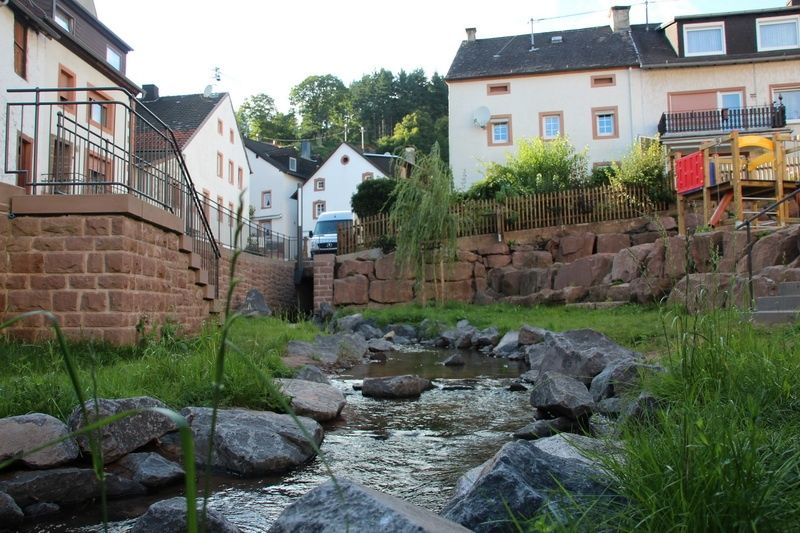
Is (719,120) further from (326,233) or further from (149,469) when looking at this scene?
(149,469)

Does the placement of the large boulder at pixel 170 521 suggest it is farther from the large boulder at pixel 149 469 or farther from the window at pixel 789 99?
the window at pixel 789 99

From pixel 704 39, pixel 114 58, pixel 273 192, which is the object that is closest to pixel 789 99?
pixel 704 39

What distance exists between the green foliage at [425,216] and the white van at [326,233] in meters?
7.36

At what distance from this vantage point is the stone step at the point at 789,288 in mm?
10066

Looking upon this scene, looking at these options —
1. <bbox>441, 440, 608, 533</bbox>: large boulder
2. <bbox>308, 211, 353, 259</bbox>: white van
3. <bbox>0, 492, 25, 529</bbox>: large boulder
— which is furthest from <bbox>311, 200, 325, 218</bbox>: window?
<bbox>441, 440, 608, 533</bbox>: large boulder

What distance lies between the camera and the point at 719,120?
3089cm

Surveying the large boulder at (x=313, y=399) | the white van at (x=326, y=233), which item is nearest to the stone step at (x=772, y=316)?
the large boulder at (x=313, y=399)

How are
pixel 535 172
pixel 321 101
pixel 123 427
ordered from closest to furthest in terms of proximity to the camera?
1. pixel 123 427
2. pixel 535 172
3. pixel 321 101

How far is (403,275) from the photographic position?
22.5 metres

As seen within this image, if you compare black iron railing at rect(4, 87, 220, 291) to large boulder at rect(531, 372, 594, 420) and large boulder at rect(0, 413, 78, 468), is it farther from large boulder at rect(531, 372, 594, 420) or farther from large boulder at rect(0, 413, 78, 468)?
large boulder at rect(531, 372, 594, 420)

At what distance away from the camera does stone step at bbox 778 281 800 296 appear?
10.1 metres

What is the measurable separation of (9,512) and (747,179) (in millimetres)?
15961

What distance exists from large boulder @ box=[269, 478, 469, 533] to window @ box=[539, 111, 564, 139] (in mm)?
32065

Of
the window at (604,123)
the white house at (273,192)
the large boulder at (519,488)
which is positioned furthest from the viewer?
the white house at (273,192)
